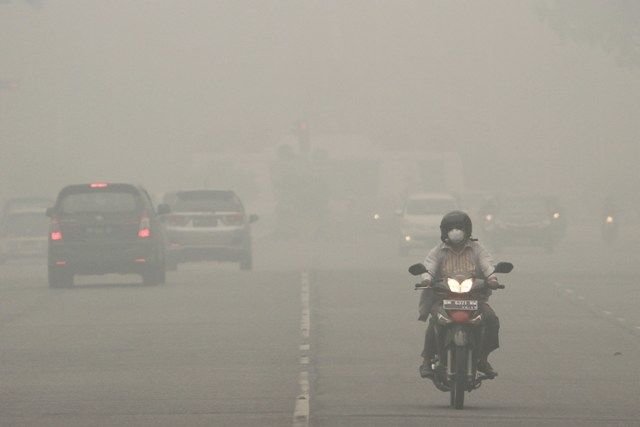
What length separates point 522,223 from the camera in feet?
175

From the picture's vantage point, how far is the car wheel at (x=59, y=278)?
3300cm

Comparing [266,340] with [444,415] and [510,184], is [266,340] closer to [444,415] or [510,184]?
[444,415]

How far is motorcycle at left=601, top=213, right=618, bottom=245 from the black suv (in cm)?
2907

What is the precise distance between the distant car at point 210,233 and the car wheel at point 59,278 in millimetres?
7564

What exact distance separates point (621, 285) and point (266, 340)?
13.5 meters

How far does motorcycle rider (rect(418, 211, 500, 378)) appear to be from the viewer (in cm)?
1405

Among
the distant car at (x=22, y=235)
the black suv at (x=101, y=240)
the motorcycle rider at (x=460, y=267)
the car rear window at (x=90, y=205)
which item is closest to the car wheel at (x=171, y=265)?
the car rear window at (x=90, y=205)

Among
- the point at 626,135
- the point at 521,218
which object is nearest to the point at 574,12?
the point at 521,218

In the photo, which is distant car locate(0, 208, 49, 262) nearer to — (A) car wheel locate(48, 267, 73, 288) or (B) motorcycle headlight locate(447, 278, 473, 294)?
(A) car wheel locate(48, 267, 73, 288)

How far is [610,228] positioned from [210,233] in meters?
22.4

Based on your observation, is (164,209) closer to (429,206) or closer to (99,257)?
(99,257)

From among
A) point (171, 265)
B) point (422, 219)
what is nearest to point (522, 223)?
point (422, 219)

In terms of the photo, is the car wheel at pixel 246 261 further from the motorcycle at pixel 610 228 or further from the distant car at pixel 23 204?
the motorcycle at pixel 610 228

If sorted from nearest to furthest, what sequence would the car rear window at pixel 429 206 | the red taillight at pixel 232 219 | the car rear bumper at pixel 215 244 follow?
the car rear bumper at pixel 215 244 < the red taillight at pixel 232 219 < the car rear window at pixel 429 206
